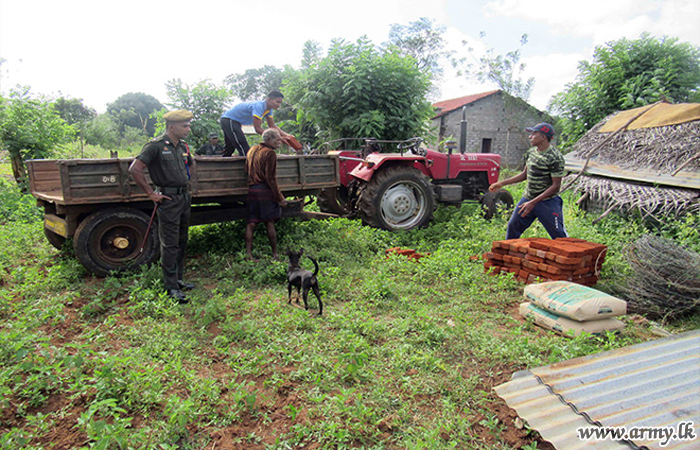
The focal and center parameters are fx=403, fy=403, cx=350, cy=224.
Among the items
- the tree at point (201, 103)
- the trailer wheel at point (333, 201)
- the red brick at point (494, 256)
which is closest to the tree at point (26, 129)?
the tree at point (201, 103)

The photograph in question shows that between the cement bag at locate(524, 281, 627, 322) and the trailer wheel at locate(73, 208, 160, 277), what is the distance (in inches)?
174

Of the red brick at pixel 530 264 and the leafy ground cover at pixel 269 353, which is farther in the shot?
the red brick at pixel 530 264

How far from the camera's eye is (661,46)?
9820 mm

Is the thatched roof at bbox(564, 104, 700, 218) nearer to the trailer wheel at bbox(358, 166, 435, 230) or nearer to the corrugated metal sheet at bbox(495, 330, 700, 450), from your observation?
the trailer wheel at bbox(358, 166, 435, 230)

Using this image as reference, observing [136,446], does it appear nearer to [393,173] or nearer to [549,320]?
[549,320]

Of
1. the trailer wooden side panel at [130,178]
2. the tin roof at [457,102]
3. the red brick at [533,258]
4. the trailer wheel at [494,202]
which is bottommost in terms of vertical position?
the red brick at [533,258]

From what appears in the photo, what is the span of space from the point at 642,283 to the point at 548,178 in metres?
1.49

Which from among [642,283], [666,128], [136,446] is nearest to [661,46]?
[666,128]

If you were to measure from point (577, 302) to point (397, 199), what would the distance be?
403 cm

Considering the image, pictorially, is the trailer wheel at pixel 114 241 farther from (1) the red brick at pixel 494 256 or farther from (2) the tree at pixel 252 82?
(2) the tree at pixel 252 82

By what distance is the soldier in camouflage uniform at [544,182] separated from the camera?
4691 mm

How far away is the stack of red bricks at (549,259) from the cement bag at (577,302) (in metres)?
0.48

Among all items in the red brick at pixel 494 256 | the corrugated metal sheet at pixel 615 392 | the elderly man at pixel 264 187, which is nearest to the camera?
the corrugated metal sheet at pixel 615 392

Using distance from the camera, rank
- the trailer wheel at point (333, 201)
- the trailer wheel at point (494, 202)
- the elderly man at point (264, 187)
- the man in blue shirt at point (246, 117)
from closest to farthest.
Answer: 1. the elderly man at point (264, 187)
2. the man in blue shirt at point (246, 117)
3. the trailer wheel at point (333, 201)
4. the trailer wheel at point (494, 202)
